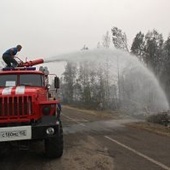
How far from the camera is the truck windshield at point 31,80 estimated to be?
36.7ft

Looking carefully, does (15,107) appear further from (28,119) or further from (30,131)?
(30,131)

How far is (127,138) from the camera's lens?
1397cm

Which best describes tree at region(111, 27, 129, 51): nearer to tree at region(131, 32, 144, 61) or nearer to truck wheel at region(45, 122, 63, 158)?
tree at region(131, 32, 144, 61)

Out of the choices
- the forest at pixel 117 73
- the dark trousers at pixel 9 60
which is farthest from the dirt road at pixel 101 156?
the forest at pixel 117 73

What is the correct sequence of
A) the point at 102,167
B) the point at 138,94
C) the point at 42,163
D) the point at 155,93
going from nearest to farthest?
the point at 102,167, the point at 42,163, the point at 155,93, the point at 138,94

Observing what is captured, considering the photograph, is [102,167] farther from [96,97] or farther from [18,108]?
[96,97]

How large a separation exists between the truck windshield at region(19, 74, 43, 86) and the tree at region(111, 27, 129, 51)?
4023cm

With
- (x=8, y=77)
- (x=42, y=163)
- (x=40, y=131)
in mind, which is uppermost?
(x=8, y=77)

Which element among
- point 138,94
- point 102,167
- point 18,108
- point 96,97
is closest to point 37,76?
point 18,108

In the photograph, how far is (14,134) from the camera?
9.05 meters

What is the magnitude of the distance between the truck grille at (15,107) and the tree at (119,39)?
42.2m

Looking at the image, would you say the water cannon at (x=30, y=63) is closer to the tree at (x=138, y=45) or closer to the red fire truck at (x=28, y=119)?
the red fire truck at (x=28, y=119)

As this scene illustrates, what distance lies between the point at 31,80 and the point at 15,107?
1.96 meters

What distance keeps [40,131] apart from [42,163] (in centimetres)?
90
